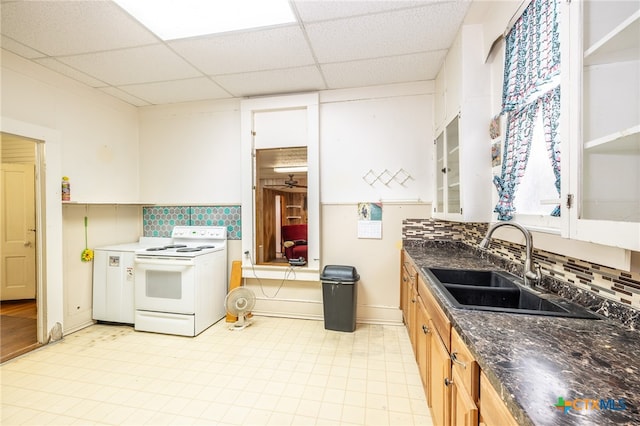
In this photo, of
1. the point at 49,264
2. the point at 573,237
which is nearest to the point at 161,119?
the point at 49,264

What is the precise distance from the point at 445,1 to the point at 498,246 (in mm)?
1786

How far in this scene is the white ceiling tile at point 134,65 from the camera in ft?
7.82

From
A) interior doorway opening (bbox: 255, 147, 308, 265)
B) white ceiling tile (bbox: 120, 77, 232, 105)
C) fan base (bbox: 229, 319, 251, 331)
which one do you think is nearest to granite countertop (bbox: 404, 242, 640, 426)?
fan base (bbox: 229, 319, 251, 331)

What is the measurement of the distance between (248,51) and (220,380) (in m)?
2.81

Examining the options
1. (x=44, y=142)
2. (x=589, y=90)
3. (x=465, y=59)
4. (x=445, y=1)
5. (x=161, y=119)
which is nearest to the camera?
(x=589, y=90)

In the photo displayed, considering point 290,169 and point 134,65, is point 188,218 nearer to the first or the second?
point 290,169

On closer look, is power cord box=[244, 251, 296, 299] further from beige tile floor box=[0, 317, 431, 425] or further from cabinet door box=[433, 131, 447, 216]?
cabinet door box=[433, 131, 447, 216]

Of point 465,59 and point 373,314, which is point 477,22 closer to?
point 465,59

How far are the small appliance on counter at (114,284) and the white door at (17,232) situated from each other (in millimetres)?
1683

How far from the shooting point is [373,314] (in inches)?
122

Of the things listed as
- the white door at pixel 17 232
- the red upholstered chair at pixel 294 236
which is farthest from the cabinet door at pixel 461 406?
the white door at pixel 17 232

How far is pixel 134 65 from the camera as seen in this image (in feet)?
8.47

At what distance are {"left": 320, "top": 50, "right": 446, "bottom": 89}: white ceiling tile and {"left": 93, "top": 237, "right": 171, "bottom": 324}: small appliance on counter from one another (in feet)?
9.92

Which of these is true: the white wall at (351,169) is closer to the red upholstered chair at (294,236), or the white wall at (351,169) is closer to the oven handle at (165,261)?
the oven handle at (165,261)
